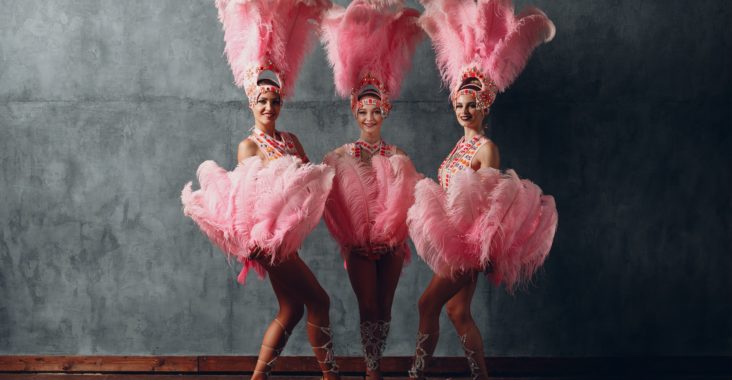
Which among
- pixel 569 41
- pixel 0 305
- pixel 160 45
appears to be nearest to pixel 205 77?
pixel 160 45

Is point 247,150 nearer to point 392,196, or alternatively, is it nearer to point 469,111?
point 392,196

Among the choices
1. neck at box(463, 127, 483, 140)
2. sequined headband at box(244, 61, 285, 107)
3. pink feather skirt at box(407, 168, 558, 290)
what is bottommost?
pink feather skirt at box(407, 168, 558, 290)

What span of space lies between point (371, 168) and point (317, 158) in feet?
3.26

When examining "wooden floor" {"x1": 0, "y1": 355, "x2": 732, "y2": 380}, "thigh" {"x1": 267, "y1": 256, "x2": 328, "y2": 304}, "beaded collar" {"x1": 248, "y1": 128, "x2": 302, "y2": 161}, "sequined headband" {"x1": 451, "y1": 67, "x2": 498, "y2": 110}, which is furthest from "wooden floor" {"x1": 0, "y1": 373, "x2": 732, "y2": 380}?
"sequined headband" {"x1": 451, "y1": 67, "x2": 498, "y2": 110}

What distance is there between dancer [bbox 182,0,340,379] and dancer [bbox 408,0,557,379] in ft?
1.61

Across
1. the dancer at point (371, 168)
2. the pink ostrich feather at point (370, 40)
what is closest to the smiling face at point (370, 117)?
the dancer at point (371, 168)

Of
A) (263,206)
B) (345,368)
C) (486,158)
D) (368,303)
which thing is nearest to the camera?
(263,206)

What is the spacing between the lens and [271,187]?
326cm

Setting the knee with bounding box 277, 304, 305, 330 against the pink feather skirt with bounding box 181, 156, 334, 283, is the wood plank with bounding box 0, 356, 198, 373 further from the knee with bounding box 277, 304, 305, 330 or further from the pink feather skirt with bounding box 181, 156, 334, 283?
the pink feather skirt with bounding box 181, 156, 334, 283

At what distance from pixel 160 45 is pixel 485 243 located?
2.42 m

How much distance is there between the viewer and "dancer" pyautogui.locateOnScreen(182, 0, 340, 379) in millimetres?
3260

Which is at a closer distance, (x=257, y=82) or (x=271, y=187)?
(x=271, y=187)

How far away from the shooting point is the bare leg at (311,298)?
3441 mm

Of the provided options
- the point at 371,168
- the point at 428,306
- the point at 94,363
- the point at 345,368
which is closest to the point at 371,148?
the point at 371,168
